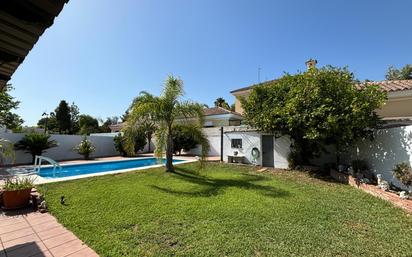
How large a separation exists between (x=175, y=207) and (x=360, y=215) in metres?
5.74

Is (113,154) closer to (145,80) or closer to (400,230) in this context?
(145,80)

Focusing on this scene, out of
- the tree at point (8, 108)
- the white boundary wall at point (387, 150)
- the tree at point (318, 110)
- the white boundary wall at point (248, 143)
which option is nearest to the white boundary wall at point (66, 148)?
the tree at point (8, 108)

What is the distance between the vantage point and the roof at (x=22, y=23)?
2.36 m

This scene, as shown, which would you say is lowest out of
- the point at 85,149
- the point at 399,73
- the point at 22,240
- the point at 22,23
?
the point at 22,240

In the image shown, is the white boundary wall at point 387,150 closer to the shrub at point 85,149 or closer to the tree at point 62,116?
the shrub at point 85,149

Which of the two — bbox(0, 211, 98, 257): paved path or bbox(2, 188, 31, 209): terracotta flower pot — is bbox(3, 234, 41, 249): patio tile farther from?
bbox(2, 188, 31, 209): terracotta flower pot

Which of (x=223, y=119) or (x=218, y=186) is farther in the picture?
(x=223, y=119)

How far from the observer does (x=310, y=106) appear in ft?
37.8

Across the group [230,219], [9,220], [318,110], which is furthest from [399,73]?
[9,220]

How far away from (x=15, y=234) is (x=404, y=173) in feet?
39.5

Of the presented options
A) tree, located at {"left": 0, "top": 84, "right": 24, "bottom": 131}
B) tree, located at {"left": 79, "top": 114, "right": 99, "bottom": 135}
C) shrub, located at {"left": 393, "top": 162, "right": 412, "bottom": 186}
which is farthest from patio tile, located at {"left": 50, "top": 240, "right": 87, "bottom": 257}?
tree, located at {"left": 79, "top": 114, "right": 99, "bottom": 135}

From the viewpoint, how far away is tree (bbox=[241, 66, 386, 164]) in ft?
33.6

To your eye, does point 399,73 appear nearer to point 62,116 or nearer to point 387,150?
point 387,150

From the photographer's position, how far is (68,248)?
4.36m
